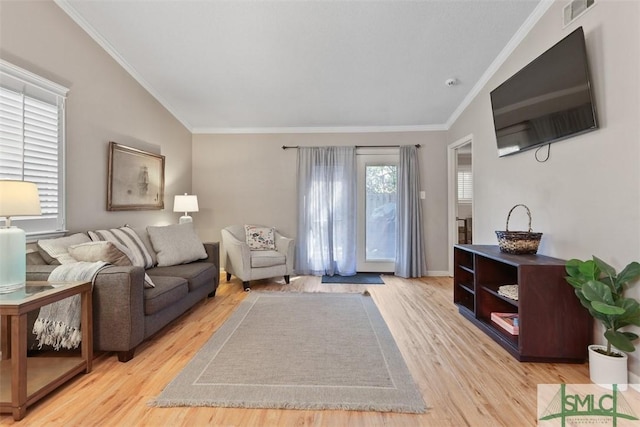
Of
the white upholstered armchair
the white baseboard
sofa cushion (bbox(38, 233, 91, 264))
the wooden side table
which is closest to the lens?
the wooden side table

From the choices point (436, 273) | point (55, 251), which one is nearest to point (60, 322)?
point (55, 251)

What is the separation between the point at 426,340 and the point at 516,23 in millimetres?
2854

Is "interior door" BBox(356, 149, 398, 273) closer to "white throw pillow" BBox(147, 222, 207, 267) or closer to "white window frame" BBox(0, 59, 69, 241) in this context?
"white throw pillow" BBox(147, 222, 207, 267)

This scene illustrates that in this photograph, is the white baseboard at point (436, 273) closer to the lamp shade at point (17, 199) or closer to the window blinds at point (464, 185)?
the window blinds at point (464, 185)

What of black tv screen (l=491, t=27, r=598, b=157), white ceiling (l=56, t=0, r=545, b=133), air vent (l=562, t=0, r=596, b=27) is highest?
white ceiling (l=56, t=0, r=545, b=133)

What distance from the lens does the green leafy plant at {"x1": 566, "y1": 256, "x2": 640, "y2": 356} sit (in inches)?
62.9

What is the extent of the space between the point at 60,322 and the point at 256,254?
2.25 metres

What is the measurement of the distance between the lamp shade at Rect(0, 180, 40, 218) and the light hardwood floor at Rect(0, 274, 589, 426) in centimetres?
105

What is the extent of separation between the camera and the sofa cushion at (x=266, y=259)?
3812 mm

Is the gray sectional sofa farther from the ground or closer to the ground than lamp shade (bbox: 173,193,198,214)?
closer to the ground

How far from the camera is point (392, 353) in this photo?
2107 millimetres

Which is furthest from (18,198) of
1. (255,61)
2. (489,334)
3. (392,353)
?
(489,334)

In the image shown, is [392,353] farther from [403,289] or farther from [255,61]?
[255,61]

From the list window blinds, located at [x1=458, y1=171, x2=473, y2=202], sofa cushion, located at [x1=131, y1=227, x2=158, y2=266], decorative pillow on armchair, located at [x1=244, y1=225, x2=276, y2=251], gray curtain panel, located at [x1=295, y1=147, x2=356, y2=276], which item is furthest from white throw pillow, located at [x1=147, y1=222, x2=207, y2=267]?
window blinds, located at [x1=458, y1=171, x2=473, y2=202]
